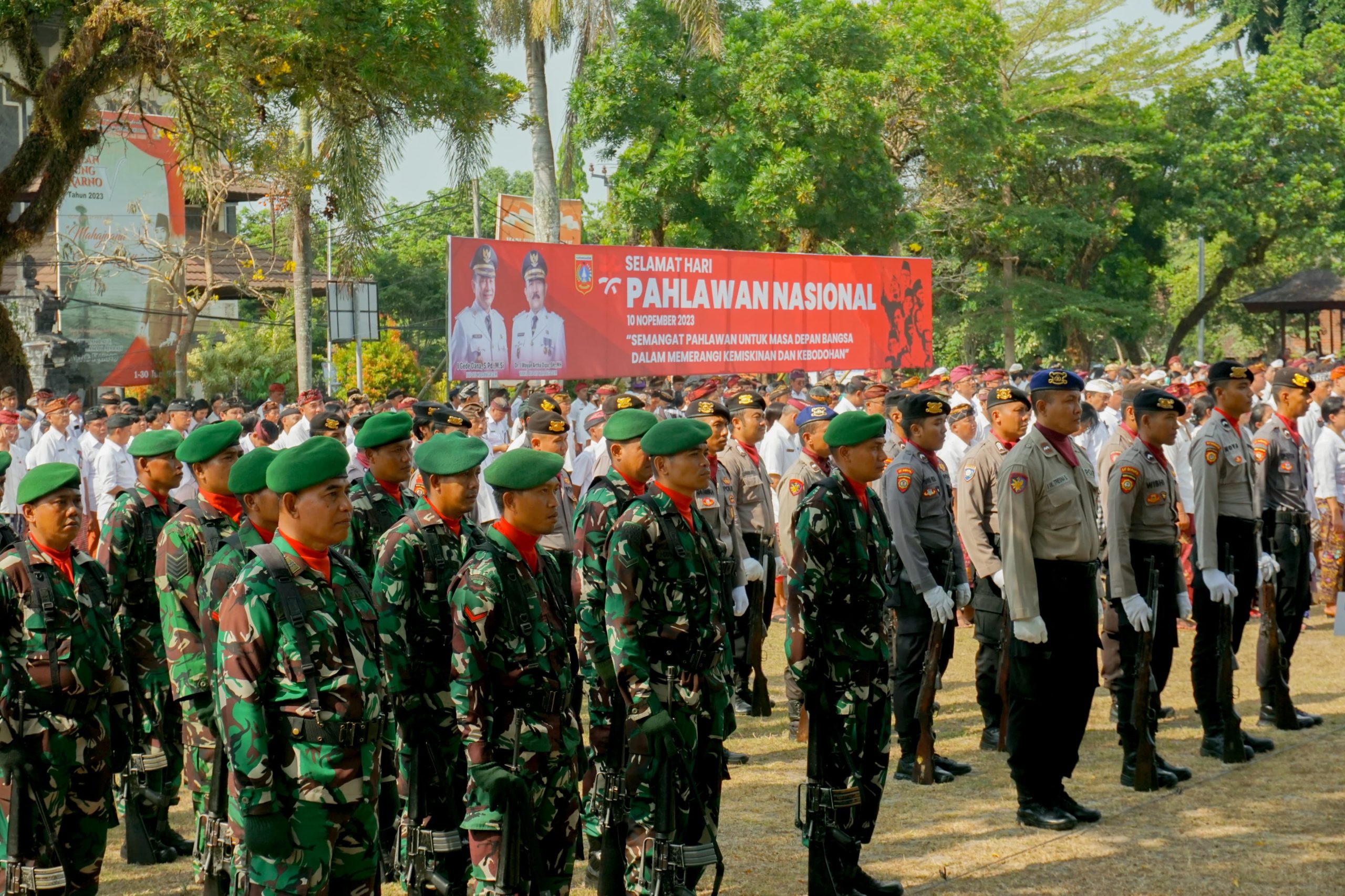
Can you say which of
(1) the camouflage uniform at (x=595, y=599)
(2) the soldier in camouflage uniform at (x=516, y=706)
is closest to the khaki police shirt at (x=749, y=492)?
(1) the camouflage uniform at (x=595, y=599)

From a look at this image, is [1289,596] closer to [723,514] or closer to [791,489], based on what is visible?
[791,489]

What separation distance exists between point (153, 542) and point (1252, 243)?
121ft

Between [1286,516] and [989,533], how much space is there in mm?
2079

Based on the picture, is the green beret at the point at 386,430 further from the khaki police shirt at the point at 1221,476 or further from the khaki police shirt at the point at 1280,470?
the khaki police shirt at the point at 1280,470

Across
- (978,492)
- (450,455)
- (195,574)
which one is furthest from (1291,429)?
(195,574)

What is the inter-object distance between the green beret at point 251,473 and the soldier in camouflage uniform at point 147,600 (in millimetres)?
2145

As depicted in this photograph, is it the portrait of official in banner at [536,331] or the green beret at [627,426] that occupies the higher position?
the portrait of official in banner at [536,331]

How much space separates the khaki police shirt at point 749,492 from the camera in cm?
978

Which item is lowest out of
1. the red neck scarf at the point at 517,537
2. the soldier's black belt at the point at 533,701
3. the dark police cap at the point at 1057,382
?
the soldier's black belt at the point at 533,701

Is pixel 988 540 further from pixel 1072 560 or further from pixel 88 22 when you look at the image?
pixel 88 22

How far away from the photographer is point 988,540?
8078 mm

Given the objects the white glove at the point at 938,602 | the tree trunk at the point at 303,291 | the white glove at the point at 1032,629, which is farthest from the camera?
the tree trunk at the point at 303,291

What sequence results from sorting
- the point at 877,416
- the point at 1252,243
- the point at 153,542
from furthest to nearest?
1. the point at 1252,243
2. the point at 153,542
3. the point at 877,416

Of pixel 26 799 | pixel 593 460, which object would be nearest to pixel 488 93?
pixel 593 460
